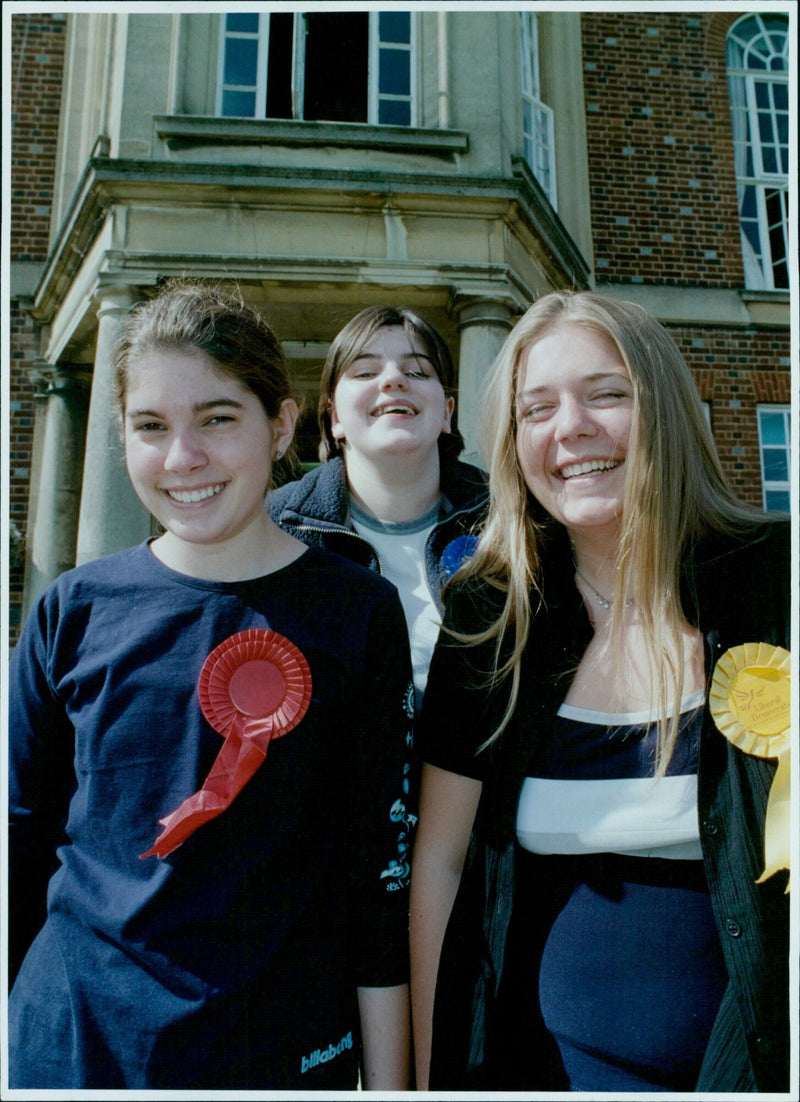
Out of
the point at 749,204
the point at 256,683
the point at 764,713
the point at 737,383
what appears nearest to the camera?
the point at 764,713

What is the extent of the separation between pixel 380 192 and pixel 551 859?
14.8 feet

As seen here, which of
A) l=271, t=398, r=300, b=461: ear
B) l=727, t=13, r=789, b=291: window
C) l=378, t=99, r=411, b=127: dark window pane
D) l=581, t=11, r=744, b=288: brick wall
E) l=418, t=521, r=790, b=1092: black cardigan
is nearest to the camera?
l=418, t=521, r=790, b=1092: black cardigan

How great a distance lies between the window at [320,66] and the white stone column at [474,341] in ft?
5.75

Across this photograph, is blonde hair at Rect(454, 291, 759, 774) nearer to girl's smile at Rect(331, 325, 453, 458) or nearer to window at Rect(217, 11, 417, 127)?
girl's smile at Rect(331, 325, 453, 458)

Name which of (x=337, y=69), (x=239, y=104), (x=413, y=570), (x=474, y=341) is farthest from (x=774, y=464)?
(x=413, y=570)

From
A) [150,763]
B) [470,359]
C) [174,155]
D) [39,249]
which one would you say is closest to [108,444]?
[174,155]

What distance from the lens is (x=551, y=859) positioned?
1272 millimetres

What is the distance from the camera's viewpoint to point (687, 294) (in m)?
7.21

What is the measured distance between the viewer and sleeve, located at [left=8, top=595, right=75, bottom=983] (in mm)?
1274

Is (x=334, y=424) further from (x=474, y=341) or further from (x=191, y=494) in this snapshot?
(x=474, y=341)

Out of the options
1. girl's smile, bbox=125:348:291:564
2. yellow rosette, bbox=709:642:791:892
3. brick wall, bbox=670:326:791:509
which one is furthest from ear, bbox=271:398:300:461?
brick wall, bbox=670:326:791:509

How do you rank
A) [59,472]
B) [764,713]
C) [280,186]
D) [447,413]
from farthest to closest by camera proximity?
[59,472] < [280,186] < [447,413] < [764,713]

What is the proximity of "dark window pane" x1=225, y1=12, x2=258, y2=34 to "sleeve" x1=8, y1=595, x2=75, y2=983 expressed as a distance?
19.0 feet

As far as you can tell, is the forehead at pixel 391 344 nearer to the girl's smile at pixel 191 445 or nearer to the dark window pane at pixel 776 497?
the girl's smile at pixel 191 445
